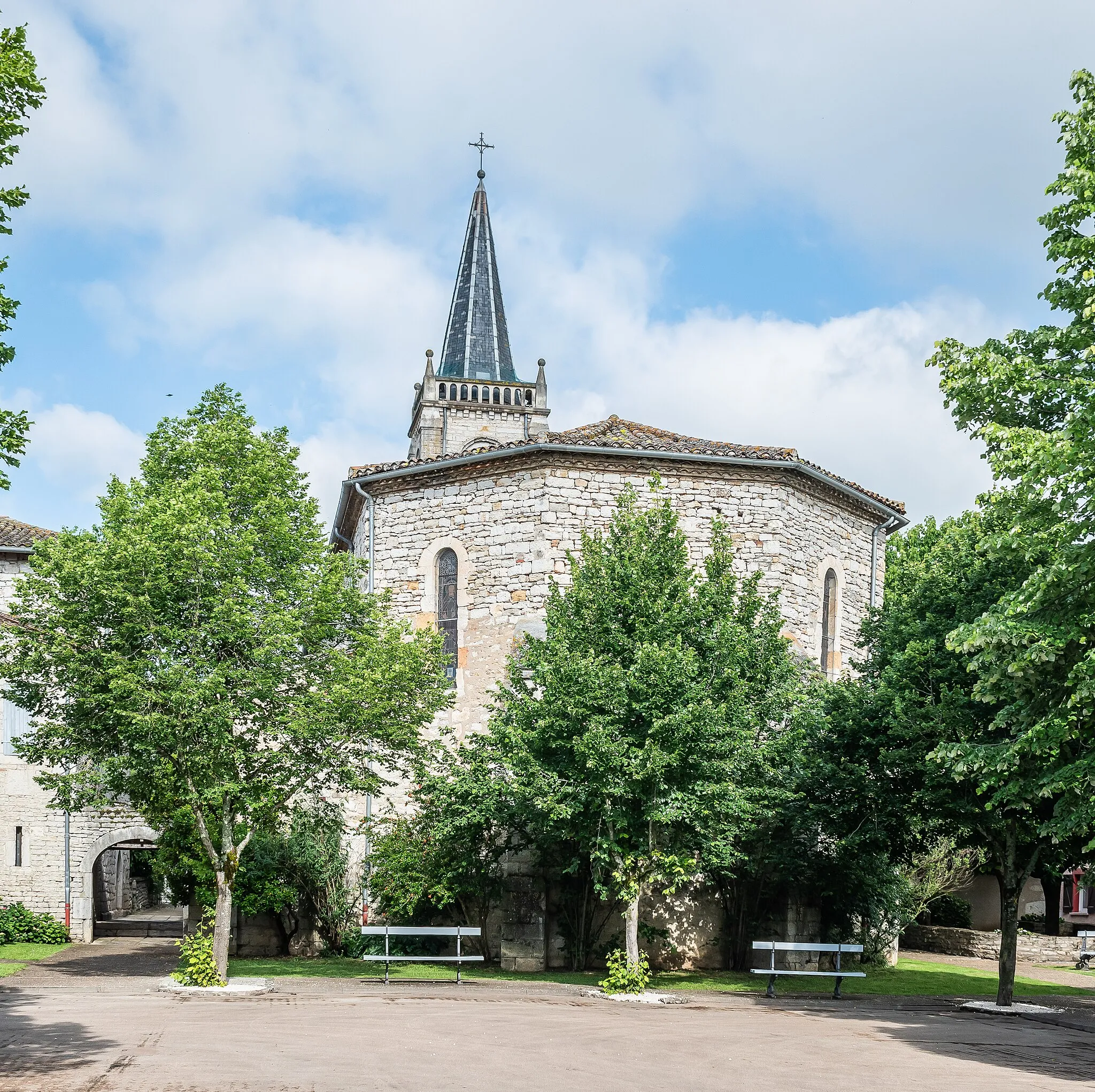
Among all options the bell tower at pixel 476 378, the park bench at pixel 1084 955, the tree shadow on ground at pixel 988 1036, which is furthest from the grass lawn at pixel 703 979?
the bell tower at pixel 476 378

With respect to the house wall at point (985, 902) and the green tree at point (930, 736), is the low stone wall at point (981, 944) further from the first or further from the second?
the green tree at point (930, 736)

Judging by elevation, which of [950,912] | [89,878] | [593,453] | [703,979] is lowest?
[950,912]

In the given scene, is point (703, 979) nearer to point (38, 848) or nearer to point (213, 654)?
point (213, 654)

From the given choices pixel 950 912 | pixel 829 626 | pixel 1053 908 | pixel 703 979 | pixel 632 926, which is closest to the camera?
pixel 632 926

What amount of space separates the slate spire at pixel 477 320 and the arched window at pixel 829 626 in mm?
37871

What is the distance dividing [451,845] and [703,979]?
491cm

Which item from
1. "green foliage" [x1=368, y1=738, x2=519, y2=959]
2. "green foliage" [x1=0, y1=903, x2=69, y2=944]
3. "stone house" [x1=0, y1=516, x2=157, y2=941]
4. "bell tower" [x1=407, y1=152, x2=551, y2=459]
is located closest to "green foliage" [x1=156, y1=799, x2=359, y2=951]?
"green foliage" [x1=368, y1=738, x2=519, y2=959]

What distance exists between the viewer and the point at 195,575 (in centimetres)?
1862

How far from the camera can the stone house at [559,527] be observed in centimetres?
2409

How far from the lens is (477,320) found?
62656mm

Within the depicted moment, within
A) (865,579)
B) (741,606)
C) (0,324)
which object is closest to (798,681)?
(741,606)

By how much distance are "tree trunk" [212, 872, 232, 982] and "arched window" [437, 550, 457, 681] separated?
282 inches

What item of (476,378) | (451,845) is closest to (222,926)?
(451,845)

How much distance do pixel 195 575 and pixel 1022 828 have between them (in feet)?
42.4
